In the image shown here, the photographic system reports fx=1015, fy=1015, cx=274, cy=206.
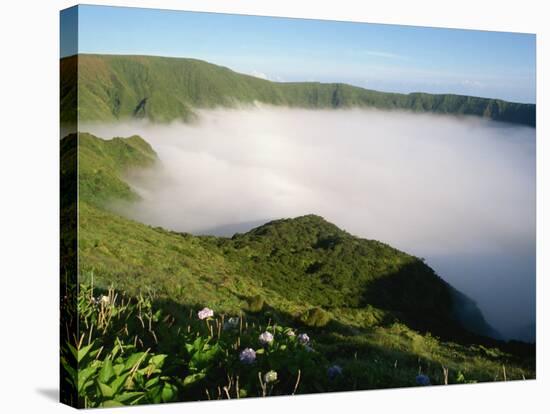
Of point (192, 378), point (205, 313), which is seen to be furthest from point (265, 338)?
point (192, 378)

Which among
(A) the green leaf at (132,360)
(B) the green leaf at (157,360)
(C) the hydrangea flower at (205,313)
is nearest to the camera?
(A) the green leaf at (132,360)

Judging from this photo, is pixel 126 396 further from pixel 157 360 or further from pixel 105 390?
pixel 157 360

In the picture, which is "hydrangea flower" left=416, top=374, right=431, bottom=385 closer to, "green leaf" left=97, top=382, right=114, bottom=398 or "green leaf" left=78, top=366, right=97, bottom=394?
"green leaf" left=97, top=382, right=114, bottom=398

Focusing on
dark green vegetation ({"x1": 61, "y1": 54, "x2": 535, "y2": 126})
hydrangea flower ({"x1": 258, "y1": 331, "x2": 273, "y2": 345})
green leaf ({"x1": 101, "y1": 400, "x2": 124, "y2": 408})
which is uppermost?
dark green vegetation ({"x1": 61, "y1": 54, "x2": 535, "y2": 126})

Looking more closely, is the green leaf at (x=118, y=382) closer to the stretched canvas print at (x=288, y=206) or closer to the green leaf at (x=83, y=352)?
the stretched canvas print at (x=288, y=206)

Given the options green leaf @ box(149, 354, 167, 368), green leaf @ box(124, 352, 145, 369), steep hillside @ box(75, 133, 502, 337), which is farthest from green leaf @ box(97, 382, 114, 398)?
steep hillside @ box(75, 133, 502, 337)

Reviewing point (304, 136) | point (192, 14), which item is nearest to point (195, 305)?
point (304, 136)

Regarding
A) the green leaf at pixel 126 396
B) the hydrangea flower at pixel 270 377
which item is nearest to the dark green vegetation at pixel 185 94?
the green leaf at pixel 126 396
